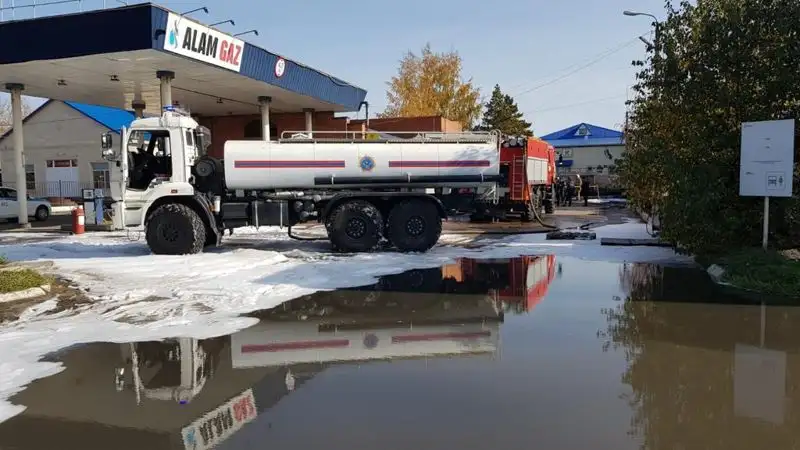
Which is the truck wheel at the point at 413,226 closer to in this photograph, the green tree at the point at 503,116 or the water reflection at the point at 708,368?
the water reflection at the point at 708,368

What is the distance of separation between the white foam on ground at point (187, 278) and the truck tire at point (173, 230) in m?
0.34

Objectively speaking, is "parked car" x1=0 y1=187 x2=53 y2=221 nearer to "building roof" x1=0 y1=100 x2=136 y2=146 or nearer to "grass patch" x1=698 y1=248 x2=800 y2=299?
"building roof" x1=0 y1=100 x2=136 y2=146

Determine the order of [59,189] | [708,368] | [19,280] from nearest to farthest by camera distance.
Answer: [708,368], [19,280], [59,189]

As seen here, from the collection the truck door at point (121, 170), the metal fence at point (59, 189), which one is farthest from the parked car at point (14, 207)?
the metal fence at point (59, 189)

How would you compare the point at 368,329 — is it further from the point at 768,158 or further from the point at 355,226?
the point at 768,158

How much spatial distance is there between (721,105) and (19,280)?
1291 cm

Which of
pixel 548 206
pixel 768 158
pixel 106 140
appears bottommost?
pixel 548 206

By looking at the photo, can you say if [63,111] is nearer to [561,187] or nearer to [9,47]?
[9,47]

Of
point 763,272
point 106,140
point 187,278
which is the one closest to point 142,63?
point 106,140

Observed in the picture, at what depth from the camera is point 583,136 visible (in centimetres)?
6512

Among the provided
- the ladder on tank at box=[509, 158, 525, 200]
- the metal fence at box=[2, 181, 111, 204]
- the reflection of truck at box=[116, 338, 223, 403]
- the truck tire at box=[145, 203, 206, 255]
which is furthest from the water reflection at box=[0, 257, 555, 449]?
the metal fence at box=[2, 181, 111, 204]

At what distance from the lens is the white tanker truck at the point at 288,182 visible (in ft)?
46.7

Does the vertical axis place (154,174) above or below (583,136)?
below

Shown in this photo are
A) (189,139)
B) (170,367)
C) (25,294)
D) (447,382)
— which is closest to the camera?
(447,382)
